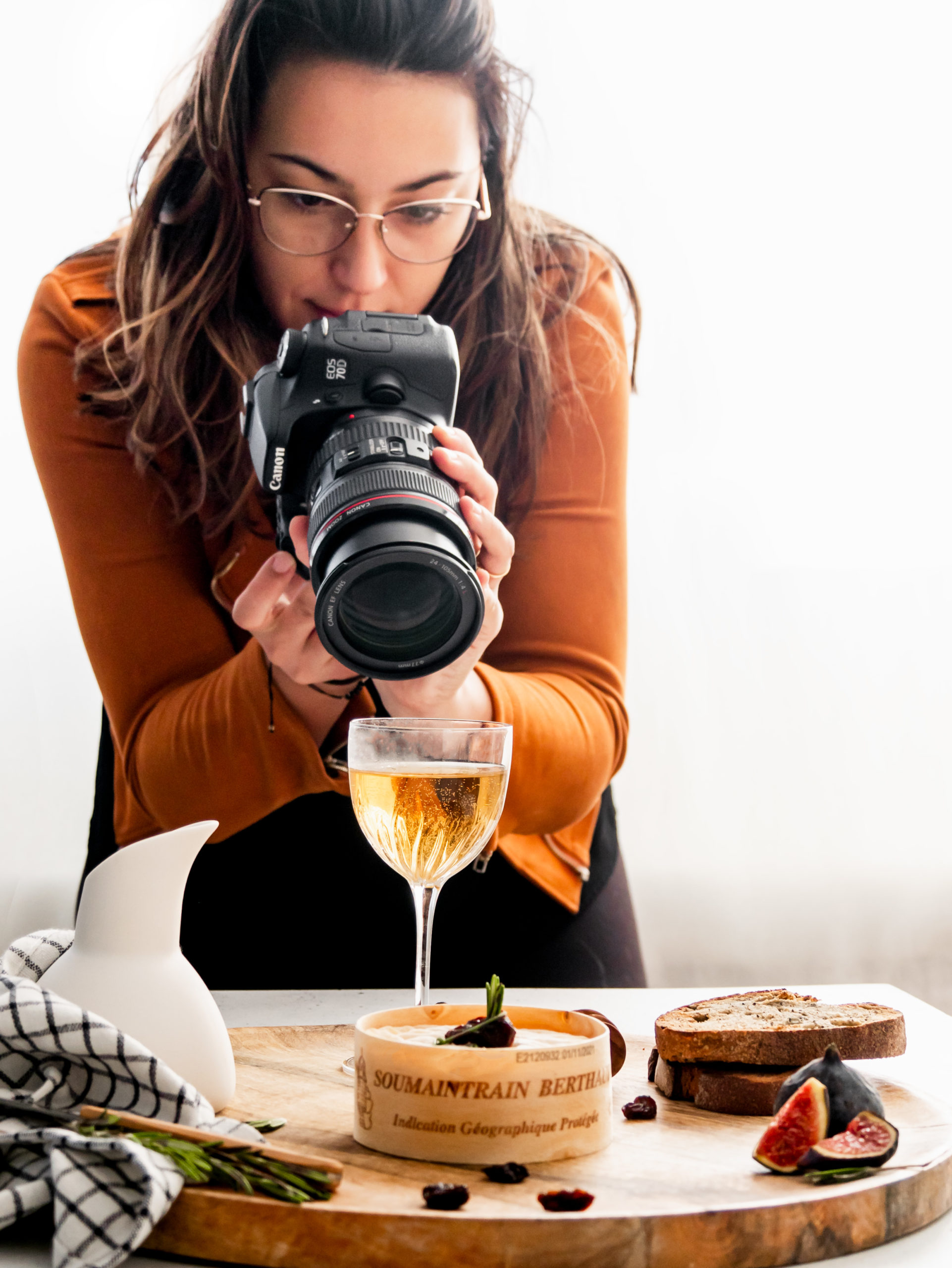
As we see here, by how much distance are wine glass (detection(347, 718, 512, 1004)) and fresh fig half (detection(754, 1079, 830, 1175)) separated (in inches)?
9.1

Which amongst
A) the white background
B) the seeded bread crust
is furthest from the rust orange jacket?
the white background

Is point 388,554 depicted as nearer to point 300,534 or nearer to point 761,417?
point 300,534

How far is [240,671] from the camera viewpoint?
1062 mm

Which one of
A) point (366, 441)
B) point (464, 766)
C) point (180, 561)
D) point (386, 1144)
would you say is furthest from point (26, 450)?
point (386, 1144)

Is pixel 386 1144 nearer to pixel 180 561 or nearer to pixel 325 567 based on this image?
pixel 325 567

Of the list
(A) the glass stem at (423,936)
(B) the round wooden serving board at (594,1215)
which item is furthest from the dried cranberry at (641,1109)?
(A) the glass stem at (423,936)

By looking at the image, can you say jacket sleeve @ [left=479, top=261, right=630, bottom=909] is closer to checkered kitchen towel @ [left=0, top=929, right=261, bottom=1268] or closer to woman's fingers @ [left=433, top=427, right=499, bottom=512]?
woman's fingers @ [left=433, top=427, right=499, bottom=512]

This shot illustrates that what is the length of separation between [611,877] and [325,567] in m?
0.68

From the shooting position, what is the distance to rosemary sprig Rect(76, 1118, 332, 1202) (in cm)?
52

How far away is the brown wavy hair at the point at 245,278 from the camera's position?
3.46ft

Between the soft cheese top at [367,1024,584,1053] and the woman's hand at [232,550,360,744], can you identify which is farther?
the woman's hand at [232,550,360,744]

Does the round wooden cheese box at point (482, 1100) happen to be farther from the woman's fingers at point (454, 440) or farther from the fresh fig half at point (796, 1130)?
the woman's fingers at point (454, 440)

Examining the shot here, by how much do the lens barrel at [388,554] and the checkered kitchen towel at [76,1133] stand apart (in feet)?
0.93

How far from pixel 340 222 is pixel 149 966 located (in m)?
0.67
